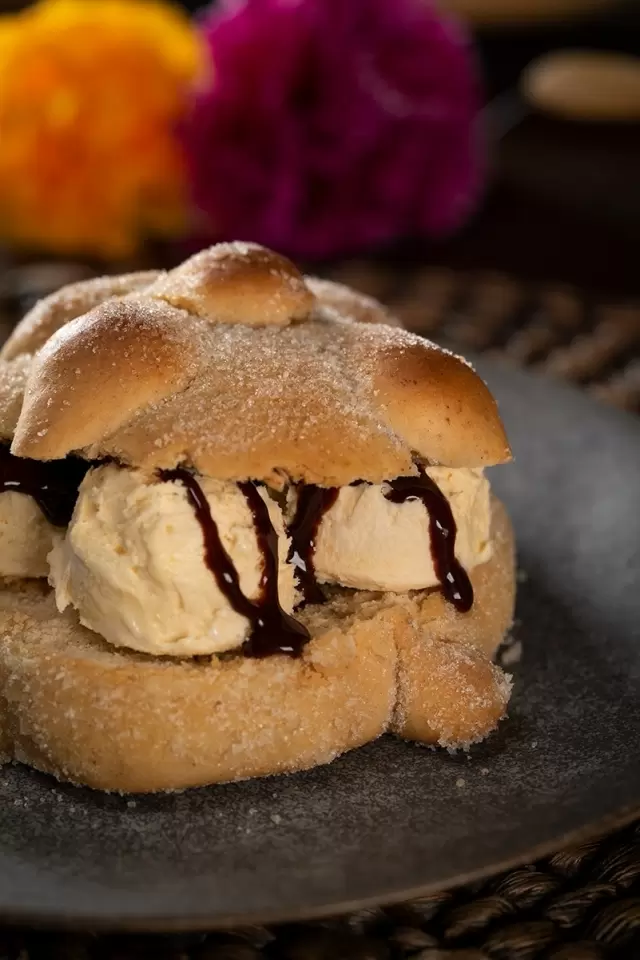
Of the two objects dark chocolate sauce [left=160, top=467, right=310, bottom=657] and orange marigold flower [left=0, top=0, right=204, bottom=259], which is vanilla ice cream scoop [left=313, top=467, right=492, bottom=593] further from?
orange marigold flower [left=0, top=0, right=204, bottom=259]

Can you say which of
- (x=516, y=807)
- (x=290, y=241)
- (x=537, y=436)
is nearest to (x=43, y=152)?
(x=290, y=241)

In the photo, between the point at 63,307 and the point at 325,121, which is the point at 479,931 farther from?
the point at 325,121

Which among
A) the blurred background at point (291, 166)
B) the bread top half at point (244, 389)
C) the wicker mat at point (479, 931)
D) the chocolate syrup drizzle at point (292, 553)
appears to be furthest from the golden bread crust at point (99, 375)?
the blurred background at point (291, 166)

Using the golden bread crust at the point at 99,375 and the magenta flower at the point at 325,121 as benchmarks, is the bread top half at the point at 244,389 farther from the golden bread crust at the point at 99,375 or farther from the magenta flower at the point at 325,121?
the magenta flower at the point at 325,121

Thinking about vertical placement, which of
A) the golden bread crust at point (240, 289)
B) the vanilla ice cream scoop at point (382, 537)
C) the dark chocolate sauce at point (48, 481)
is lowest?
the dark chocolate sauce at point (48, 481)

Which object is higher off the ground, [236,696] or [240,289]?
[240,289]

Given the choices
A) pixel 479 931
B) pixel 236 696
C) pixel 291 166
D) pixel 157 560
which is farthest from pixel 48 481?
pixel 291 166

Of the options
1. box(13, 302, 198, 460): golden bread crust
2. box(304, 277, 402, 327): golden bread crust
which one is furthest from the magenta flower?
box(13, 302, 198, 460): golden bread crust
